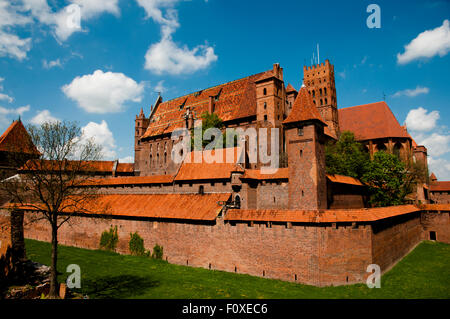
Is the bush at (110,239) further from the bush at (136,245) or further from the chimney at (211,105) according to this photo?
the chimney at (211,105)

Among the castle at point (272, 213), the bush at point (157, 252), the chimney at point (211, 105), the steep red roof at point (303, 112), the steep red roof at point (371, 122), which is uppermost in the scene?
the chimney at point (211, 105)

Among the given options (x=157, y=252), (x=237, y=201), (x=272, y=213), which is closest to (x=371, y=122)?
(x=237, y=201)

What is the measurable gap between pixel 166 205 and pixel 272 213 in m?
11.9

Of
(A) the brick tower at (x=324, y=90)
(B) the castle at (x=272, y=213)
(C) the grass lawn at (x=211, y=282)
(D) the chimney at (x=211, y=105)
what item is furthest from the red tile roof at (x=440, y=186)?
(D) the chimney at (x=211, y=105)

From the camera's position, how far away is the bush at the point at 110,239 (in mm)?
30859

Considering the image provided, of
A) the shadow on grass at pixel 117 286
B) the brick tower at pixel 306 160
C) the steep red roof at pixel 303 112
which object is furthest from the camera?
the steep red roof at pixel 303 112

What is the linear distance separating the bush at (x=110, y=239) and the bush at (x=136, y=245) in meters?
2.26

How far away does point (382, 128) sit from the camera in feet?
153

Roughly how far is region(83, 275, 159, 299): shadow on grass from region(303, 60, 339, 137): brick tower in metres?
40.4

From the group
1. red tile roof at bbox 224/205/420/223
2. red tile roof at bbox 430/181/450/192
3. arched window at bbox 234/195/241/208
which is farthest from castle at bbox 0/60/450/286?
red tile roof at bbox 430/181/450/192

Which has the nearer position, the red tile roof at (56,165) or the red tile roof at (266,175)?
the red tile roof at (56,165)

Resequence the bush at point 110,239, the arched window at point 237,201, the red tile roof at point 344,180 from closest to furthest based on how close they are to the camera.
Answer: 1. the arched window at point 237,201
2. the red tile roof at point 344,180
3. the bush at point 110,239

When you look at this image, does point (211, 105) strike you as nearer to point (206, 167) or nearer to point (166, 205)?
point (206, 167)

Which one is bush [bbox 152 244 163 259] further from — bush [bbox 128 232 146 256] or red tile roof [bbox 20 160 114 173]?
red tile roof [bbox 20 160 114 173]
